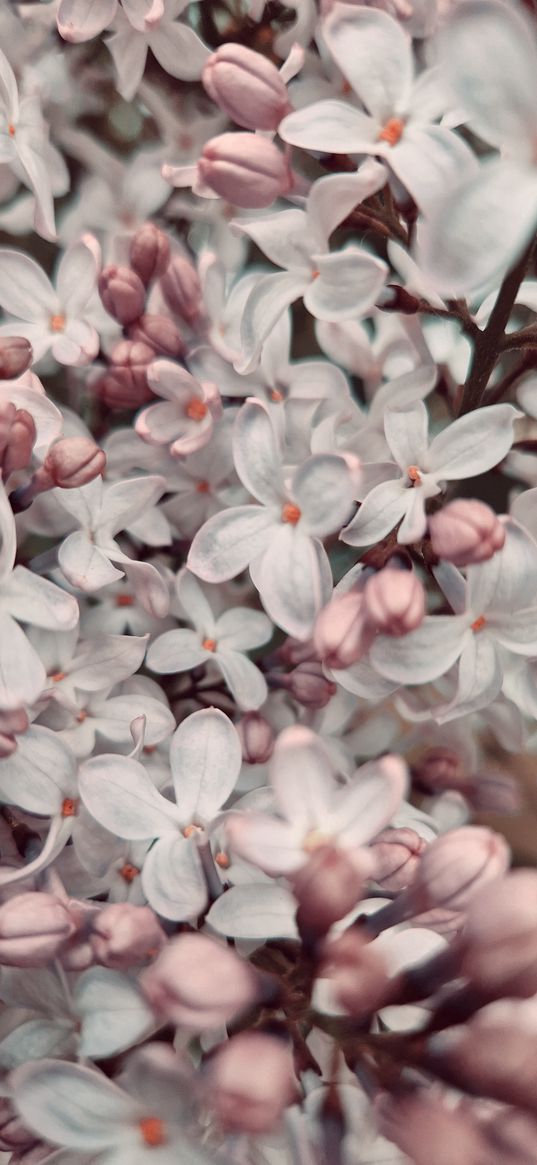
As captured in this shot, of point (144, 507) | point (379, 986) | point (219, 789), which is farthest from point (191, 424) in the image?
point (379, 986)

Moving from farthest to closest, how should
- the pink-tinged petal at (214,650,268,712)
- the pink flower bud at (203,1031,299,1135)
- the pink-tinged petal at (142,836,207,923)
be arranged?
the pink-tinged petal at (214,650,268,712) < the pink-tinged petal at (142,836,207,923) < the pink flower bud at (203,1031,299,1135)

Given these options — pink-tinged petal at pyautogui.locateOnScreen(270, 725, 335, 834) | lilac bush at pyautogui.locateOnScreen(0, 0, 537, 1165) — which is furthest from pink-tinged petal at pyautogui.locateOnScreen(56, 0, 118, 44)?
pink-tinged petal at pyautogui.locateOnScreen(270, 725, 335, 834)

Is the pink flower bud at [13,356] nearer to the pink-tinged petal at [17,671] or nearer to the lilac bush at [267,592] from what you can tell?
the lilac bush at [267,592]

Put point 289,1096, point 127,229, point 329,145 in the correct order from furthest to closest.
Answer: point 127,229 → point 329,145 → point 289,1096

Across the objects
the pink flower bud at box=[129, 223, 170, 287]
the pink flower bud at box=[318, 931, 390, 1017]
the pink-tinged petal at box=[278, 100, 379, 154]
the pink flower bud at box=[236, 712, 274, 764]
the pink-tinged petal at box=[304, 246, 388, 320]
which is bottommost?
the pink flower bud at box=[236, 712, 274, 764]

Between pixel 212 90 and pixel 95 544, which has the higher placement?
pixel 212 90

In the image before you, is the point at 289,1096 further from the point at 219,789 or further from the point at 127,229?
the point at 127,229

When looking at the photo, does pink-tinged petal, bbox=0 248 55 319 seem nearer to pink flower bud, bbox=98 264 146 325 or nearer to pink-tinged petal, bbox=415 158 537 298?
pink flower bud, bbox=98 264 146 325
